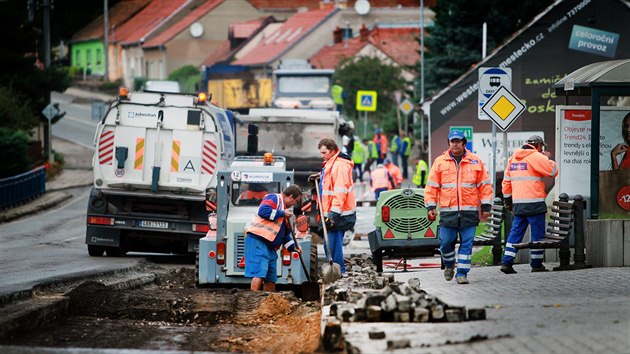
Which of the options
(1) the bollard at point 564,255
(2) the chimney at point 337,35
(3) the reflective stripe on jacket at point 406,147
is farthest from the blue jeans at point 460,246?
(2) the chimney at point 337,35

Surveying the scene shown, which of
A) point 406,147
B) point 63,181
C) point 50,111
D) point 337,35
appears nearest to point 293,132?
point 406,147

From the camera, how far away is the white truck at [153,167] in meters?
23.5

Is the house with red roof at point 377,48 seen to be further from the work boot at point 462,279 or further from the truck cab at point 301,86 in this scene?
the work boot at point 462,279

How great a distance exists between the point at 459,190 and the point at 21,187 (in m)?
27.9

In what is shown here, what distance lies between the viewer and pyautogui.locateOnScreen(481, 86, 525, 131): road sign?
66.3ft

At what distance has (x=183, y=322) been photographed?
1461cm

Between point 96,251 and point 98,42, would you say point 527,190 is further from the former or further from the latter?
point 98,42

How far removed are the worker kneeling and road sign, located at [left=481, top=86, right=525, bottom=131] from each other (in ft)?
15.5

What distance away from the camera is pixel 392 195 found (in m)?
20.6

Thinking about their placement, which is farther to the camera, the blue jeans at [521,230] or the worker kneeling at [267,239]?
the blue jeans at [521,230]

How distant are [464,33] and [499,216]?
24541 mm

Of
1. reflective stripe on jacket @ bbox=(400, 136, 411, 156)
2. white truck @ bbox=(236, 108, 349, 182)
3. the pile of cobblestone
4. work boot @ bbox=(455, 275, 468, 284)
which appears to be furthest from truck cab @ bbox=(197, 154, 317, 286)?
reflective stripe on jacket @ bbox=(400, 136, 411, 156)

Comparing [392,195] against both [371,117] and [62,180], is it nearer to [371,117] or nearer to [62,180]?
[62,180]

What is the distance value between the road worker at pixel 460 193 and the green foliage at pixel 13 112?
35.1m
